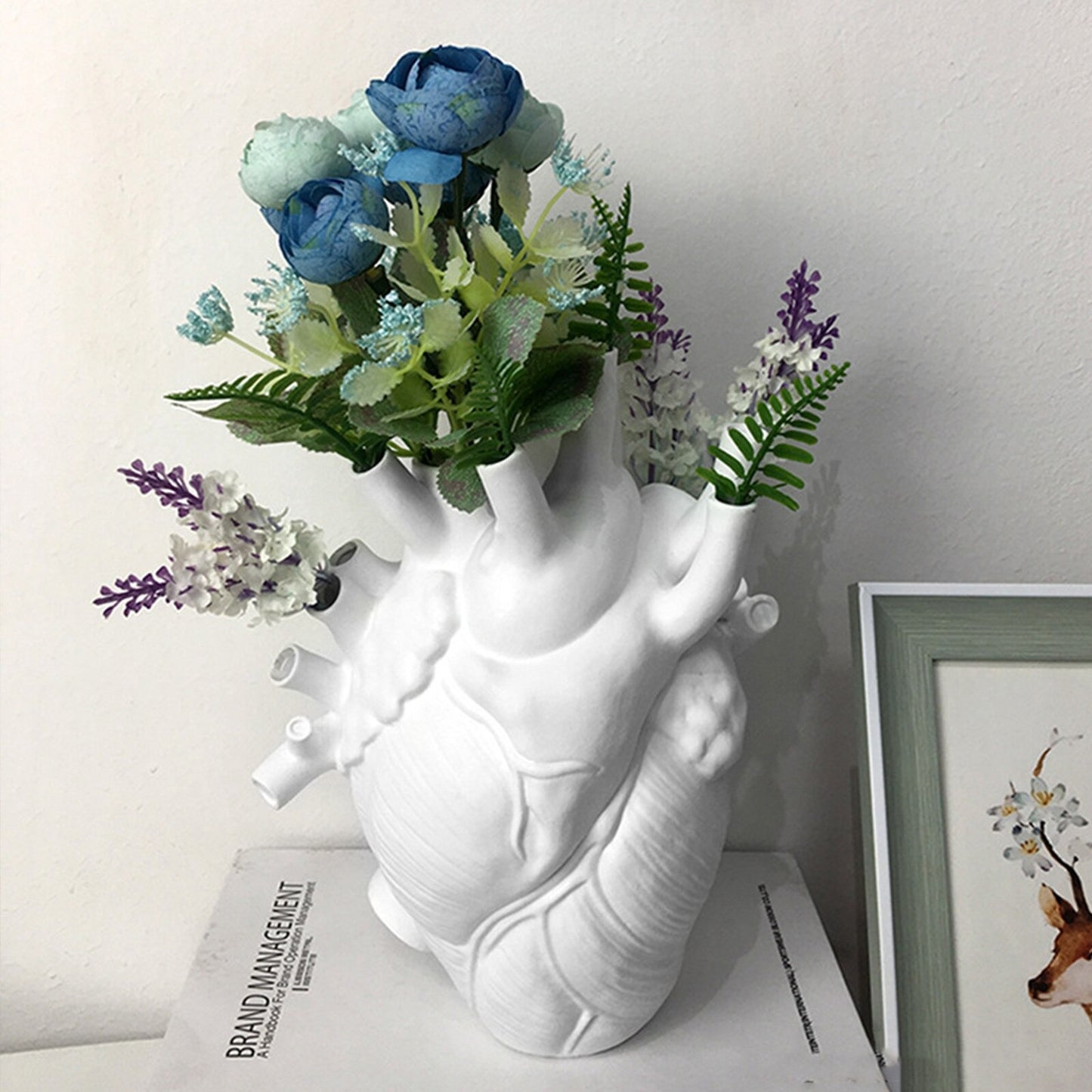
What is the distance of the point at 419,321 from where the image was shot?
0.63 metres

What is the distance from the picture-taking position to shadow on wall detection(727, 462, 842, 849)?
0.98 meters

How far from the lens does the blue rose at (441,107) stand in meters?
0.61

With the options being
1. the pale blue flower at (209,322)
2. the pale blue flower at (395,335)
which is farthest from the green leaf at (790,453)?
the pale blue flower at (209,322)

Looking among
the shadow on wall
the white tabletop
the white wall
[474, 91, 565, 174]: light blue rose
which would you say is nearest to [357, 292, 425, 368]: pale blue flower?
[474, 91, 565, 174]: light blue rose

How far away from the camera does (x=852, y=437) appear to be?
3.15ft

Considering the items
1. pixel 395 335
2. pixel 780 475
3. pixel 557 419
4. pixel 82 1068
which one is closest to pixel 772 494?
pixel 780 475

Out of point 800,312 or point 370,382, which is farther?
point 800,312

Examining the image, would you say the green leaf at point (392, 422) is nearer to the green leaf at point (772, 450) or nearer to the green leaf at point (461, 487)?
the green leaf at point (461, 487)

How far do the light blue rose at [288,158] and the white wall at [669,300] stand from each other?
0.26 m

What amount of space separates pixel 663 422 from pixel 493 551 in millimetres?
180

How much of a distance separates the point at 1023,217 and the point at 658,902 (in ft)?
1.99

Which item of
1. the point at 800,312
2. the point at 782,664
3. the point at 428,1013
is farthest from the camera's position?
the point at 782,664

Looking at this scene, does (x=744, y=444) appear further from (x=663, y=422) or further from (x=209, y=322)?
(x=209, y=322)

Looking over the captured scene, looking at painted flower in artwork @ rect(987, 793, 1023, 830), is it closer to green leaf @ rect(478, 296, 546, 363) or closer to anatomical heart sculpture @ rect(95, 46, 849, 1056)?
anatomical heart sculpture @ rect(95, 46, 849, 1056)
